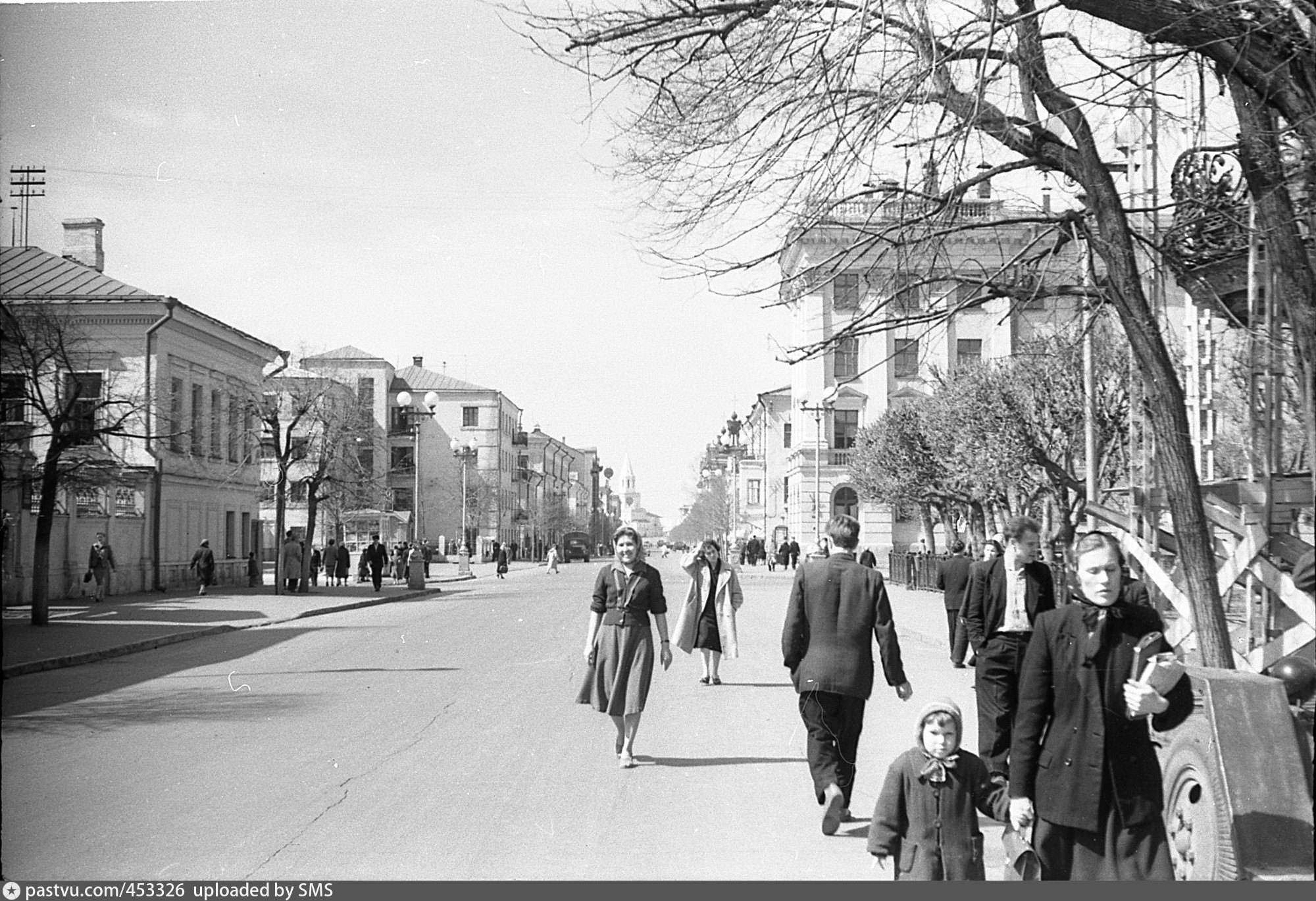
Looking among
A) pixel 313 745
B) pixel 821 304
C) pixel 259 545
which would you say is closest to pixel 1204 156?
pixel 821 304

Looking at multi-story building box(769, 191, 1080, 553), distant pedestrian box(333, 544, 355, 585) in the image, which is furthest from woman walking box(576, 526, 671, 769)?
distant pedestrian box(333, 544, 355, 585)

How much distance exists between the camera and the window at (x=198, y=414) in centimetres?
3628

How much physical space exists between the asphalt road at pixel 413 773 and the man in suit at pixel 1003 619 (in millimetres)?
752

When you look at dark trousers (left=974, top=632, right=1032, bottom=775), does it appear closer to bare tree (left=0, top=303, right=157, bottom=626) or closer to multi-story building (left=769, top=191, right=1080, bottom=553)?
multi-story building (left=769, top=191, right=1080, bottom=553)

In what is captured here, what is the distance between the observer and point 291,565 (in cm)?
3572

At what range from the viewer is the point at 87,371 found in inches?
981

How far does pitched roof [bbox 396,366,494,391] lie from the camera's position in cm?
6612

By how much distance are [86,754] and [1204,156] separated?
9.57 m

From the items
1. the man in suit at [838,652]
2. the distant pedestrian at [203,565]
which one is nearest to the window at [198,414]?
the distant pedestrian at [203,565]

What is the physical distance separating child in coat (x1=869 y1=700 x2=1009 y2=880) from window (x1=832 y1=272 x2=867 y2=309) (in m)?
5.57

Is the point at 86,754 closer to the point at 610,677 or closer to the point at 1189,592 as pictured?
the point at 610,677

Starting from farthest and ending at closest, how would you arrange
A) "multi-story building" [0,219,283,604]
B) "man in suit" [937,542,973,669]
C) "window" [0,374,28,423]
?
"multi-story building" [0,219,283,604] < "man in suit" [937,542,973,669] < "window" [0,374,28,423]

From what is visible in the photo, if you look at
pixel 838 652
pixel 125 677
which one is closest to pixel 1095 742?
pixel 838 652

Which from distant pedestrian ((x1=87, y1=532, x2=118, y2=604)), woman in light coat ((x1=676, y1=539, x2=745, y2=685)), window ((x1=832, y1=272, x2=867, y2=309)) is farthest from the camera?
distant pedestrian ((x1=87, y1=532, x2=118, y2=604))
